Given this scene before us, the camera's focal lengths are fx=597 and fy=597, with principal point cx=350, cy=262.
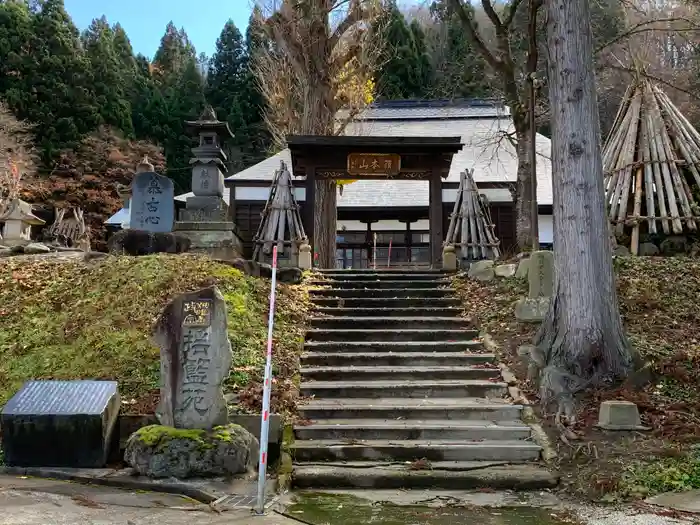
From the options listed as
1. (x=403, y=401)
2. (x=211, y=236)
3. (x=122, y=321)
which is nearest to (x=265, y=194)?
(x=211, y=236)

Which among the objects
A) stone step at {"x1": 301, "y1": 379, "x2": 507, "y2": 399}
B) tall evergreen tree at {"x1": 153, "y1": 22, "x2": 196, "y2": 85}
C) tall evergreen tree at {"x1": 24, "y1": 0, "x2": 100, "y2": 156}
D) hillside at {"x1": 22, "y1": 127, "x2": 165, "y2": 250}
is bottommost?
stone step at {"x1": 301, "y1": 379, "x2": 507, "y2": 399}

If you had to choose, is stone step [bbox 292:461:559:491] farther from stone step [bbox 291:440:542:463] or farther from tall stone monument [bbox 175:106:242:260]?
tall stone monument [bbox 175:106:242:260]

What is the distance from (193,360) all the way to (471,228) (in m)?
8.10

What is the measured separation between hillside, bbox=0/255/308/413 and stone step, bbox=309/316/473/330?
42cm

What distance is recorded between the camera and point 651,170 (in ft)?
37.4

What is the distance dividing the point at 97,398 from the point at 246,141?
98.2 feet

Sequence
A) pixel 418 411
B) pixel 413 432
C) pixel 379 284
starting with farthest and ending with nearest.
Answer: pixel 379 284, pixel 418 411, pixel 413 432

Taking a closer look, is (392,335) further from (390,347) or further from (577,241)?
(577,241)

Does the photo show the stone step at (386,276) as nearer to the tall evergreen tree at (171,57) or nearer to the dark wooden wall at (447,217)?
the dark wooden wall at (447,217)

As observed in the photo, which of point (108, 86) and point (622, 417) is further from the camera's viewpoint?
point (108, 86)

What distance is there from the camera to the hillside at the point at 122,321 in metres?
7.02

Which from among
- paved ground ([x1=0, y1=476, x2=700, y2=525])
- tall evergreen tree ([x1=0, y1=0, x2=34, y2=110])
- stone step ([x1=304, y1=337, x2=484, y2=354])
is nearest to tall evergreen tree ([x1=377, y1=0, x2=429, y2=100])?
tall evergreen tree ([x1=0, y1=0, x2=34, y2=110])

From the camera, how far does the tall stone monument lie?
12484 millimetres

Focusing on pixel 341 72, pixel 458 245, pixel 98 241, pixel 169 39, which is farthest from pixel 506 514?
pixel 169 39
